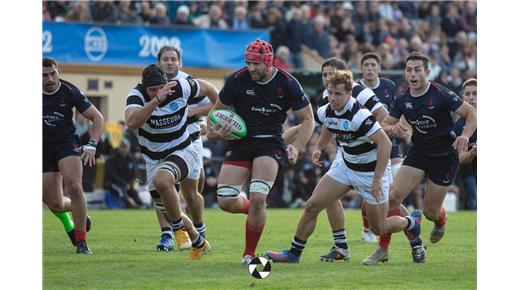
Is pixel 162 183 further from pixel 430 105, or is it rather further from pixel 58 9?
pixel 58 9

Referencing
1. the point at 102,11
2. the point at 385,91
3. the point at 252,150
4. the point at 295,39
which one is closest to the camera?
the point at 252,150

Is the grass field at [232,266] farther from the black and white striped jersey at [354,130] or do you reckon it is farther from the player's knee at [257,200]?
the black and white striped jersey at [354,130]

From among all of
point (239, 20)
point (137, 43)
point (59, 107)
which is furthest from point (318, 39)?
point (59, 107)

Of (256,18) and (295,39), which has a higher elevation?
(256,18)

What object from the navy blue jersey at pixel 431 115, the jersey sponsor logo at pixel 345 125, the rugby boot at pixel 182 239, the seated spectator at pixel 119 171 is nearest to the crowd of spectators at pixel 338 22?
the seated spectator at pixel 119 171

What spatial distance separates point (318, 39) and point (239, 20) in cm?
201

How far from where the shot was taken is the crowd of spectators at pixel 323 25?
25.1 metres

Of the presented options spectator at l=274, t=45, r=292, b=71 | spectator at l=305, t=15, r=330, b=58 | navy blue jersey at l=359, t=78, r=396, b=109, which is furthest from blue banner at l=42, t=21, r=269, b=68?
navy blue jersey at l=359, t=78, r=396, b=109

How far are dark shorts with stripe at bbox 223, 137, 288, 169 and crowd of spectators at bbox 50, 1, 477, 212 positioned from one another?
41.7 ft

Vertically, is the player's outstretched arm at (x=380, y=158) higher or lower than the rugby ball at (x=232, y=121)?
lower

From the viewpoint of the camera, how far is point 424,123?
12422 mm

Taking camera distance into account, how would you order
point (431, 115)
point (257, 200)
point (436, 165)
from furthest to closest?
1. point (436, 165)
2. point (431, 115)
3. point (257, 200)
